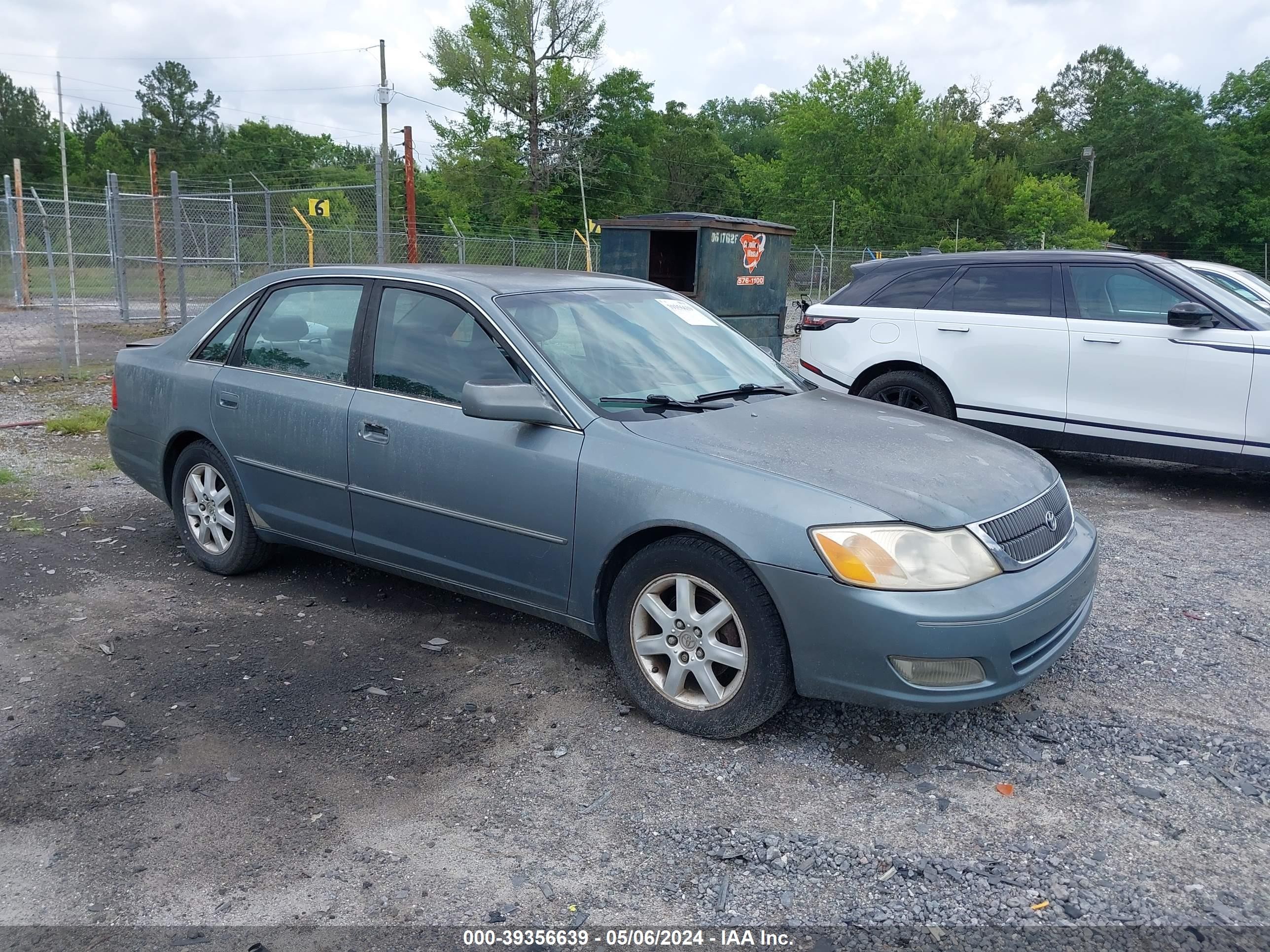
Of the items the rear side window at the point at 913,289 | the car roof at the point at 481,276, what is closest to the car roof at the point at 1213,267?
the rear side window at the point at 913,289

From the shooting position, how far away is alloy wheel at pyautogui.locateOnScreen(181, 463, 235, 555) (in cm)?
516

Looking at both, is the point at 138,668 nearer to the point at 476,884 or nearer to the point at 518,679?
the point at 518,679

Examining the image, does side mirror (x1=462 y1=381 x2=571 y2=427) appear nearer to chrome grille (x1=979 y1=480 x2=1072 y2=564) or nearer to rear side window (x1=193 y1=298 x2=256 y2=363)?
chrome grille (x1=979 y1=480 x2=1072 y2=564)

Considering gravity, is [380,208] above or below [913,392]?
above

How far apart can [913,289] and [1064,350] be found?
4.25 ft

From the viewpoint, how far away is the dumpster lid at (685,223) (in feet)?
36.2

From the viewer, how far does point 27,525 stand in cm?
→ 616

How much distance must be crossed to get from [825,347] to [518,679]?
5.09 metres

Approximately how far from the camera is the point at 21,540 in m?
5.84

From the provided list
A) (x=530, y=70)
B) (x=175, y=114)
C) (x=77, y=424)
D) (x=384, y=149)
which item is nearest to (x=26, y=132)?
(x=175, y=114)

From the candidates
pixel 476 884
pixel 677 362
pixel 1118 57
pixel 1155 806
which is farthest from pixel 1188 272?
pixel 1118 57

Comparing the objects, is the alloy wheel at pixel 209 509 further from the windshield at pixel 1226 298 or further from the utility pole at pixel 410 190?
the utility pole at pixel 410 190

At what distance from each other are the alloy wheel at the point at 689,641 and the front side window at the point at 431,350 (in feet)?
3.42

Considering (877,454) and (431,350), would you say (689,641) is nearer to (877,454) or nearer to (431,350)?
(877,454)
